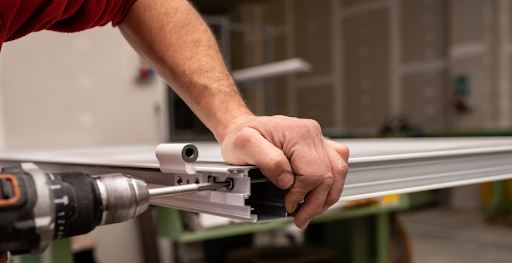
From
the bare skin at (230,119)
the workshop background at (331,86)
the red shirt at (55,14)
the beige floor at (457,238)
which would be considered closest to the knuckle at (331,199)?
the bare skin at (230,119)

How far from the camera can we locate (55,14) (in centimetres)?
69

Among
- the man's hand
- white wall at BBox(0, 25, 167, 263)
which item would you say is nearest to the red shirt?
the man's hand

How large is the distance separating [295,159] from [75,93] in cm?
204

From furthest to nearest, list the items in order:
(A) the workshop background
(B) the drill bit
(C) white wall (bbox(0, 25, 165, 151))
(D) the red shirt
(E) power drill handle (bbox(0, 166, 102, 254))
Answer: (A) the workshop background → (C) white wall (bbox(0, 25, 165, 151)) → (D) the red shirt → (B) the drill bit → (E) power drill handle (bbox(0, 166, 102, 254))

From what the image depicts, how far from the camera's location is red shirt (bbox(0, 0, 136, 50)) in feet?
2.14

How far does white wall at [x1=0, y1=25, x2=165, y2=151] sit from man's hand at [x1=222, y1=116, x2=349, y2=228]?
190 cm

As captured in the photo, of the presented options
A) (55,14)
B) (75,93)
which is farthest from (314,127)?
(75,93)

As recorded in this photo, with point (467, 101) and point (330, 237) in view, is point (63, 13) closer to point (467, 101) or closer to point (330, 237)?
point (330, 237)

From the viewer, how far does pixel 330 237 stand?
2.13 meters

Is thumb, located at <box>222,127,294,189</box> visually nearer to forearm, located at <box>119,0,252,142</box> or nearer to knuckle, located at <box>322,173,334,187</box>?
knuckle, located at <box>322,173,334,187</box>

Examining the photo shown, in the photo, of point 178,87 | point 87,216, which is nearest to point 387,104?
point 178,87

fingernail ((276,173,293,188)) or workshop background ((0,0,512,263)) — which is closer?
fingernail ((276,173,293,188))

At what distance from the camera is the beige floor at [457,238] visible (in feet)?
10.7

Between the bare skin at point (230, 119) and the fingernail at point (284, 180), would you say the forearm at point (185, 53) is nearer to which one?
the bare skin at point (230, 119)
